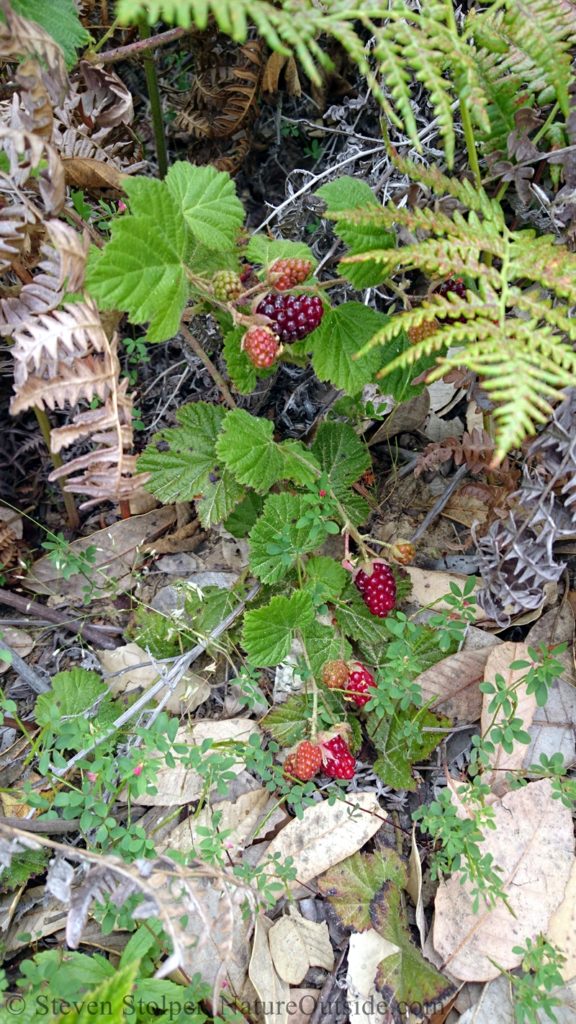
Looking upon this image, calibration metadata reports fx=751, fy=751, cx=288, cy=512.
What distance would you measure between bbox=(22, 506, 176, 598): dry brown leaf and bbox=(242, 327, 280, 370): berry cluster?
2.62 ft

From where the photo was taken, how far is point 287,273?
1421mm

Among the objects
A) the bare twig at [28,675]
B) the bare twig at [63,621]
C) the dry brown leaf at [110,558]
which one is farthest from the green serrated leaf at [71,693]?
the dry brown leaf at [110,558]

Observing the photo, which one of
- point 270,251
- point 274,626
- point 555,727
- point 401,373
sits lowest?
point 555,727

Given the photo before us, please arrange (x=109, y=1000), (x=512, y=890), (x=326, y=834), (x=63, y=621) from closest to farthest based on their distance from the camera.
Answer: (x=109, y=1000)
(x=512, y=890)
(x=326, y=834)
(x=63, y=621)

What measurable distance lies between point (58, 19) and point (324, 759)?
1.56 m

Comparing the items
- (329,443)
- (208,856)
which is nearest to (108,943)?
(208,856)

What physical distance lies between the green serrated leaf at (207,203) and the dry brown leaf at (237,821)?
3.77ft

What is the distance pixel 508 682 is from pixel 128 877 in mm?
882

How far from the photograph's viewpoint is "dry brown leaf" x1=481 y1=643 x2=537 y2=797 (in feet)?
5.24

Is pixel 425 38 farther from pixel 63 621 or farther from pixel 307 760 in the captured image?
pixel 63 621

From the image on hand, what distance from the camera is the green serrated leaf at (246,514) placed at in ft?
6.12

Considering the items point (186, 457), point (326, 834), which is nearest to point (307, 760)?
point (326, 834)

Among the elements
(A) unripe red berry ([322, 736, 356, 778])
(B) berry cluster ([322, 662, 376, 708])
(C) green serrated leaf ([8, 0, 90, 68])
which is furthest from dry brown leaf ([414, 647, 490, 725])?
(C) green serrated leaf ([8, 0, 90, 68])

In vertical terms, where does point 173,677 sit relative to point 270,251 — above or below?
below
